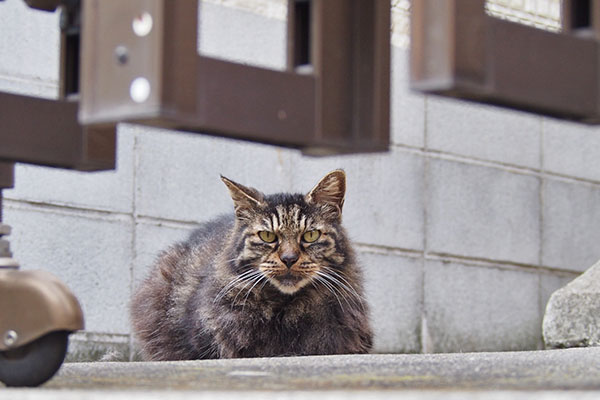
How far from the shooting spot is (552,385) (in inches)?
66.3

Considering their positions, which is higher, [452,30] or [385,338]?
[452,30]

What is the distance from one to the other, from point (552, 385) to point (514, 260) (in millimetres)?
4306

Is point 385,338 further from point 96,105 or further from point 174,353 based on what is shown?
point 96,105

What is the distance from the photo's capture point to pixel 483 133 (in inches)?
229

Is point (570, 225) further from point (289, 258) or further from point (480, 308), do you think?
point (289, 258)

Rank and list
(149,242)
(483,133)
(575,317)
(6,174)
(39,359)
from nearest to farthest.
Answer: (39,359) → (6,174) → (575,317) → (149,242) → (483,133)

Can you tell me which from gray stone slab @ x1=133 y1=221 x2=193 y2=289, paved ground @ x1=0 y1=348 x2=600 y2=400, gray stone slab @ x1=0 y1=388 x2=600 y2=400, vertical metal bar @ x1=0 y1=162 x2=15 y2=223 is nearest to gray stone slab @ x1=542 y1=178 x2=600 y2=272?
gray stone slab @ x1=133 y1=221 x2=193 y2=289

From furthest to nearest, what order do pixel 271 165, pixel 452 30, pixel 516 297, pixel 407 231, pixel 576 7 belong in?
pixel 516 297 → pixel 407 231 → pixel 271 165 → pixel 576 7 → pixel 452 30

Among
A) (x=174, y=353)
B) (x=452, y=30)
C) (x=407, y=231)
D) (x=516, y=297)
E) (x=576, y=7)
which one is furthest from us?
(x=516, y=297)

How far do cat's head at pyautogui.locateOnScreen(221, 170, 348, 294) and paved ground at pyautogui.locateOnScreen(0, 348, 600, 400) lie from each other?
99 centimetres

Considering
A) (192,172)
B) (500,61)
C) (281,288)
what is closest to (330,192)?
(281,288)

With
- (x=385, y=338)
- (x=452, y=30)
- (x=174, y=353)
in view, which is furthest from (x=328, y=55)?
(x=385, y=338)

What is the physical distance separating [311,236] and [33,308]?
192 centimetres

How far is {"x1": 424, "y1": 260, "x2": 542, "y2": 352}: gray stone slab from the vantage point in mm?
5473
